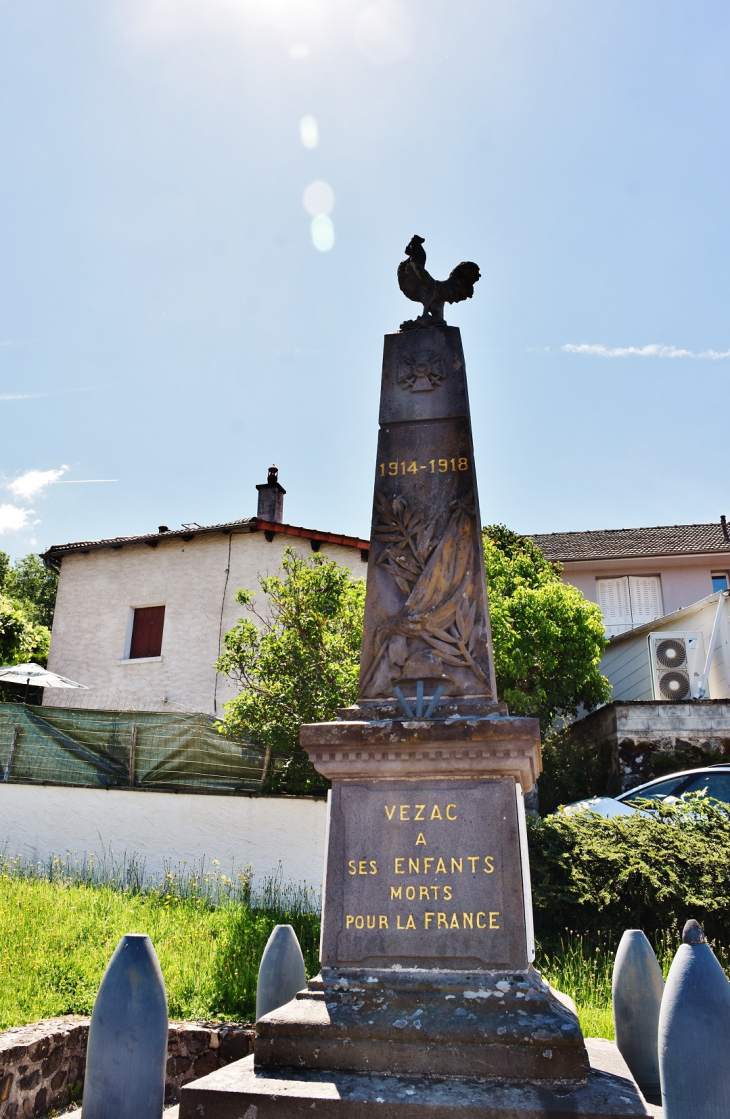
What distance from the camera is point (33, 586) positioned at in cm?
3588

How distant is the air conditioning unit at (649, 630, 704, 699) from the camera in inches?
719

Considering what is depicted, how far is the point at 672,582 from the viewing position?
24.9 meters

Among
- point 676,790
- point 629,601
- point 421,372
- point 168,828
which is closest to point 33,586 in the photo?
point 629,601

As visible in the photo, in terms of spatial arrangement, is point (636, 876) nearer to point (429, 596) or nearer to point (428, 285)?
point (429, 596)

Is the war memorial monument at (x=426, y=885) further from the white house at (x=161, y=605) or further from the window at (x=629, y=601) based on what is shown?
the window at (x=629, y=601)

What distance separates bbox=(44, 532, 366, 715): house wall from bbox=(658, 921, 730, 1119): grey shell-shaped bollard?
16.2 m

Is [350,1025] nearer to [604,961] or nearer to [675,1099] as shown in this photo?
[675,1099]

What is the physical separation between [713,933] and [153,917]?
208 inches

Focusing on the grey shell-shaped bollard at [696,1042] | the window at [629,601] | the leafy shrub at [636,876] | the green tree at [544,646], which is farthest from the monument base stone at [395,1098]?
the window at [629,601]

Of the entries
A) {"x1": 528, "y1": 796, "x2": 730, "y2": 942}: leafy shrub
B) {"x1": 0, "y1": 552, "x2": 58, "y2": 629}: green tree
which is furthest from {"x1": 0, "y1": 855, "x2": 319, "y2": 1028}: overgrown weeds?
{"x1": 0, "y1": 552, "x2": 58, "y2": 629}: green tree

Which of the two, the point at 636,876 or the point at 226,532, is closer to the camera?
the point at 636,876

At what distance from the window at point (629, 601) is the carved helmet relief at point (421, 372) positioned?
66.4 ft

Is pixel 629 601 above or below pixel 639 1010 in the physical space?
above

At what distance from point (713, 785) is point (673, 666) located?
25.9 feet
